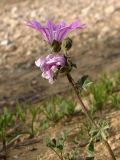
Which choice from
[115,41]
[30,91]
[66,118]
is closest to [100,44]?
[115,41]

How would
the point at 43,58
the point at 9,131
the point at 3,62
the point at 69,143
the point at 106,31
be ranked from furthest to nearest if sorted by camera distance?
the point at 106,31 < the point at 3,62 < the point at 9,131 < the point at 69,143 < the point at 43,58

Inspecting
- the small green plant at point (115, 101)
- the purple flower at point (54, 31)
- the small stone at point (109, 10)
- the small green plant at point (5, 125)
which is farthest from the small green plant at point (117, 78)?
the small stone at point (109, 10)

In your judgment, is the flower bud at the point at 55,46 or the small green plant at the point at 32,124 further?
the small green plant at the point at 32,124

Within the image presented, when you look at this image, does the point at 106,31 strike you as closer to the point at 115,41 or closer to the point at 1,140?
the point at 115,41

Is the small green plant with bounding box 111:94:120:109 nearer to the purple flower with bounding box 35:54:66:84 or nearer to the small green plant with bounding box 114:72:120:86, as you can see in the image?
the small green plant with bounding box 114:72:120:86

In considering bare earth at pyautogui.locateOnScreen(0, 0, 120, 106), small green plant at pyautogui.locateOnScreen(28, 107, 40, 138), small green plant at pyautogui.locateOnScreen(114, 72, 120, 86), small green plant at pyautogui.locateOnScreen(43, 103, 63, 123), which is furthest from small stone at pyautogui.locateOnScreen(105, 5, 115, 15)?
small green plant at pyautogui.locateOnScreen(43, 103, 63, 123)

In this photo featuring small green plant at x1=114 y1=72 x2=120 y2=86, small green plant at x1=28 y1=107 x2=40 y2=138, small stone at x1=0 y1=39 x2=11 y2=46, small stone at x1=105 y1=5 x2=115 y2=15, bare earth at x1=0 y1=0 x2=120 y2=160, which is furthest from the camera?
small stone at x1=105 y1=5 x2=115 y2=15

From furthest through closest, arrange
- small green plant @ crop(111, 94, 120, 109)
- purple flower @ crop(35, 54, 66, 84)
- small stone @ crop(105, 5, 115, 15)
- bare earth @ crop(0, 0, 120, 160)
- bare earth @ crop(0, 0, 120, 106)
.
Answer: small stone @ crop(105, 5, 115, 15), bare earth @ crop(0, 0, 120, 106), bare earth @ crop(0, 0, 120, 160), small green plant @ crop(111, 94, 120, 109), purple flower @ crop(35, 54, 66, 84)

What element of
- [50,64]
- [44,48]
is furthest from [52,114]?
[44,48]

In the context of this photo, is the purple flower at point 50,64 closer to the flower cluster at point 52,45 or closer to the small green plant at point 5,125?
the flower cluster at point 52,45
